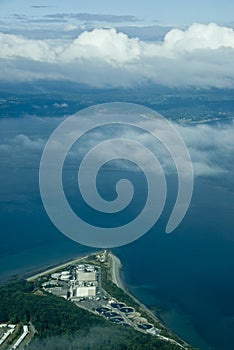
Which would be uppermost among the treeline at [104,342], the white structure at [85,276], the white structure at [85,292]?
the white structure at [85,276]

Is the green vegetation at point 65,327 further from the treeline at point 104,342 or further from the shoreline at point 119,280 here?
the shoreline at point 119,280

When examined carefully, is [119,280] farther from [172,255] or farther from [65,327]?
[65,327]

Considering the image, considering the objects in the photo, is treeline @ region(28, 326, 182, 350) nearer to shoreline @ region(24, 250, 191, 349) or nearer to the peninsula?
the peninsula

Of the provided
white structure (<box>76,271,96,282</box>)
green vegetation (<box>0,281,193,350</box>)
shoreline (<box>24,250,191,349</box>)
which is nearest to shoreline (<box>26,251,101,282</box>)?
shoreline (<box>24,250,191,349</box>)

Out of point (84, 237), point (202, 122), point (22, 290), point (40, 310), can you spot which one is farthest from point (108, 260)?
point (202, 122)

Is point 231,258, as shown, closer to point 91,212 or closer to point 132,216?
point 132,216

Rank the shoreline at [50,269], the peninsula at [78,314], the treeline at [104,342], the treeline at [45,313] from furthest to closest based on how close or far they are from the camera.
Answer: the shoreline at [50,269] < the treeline at [45,313] < the peninsula at [78,314] < the treeline at [104,342]

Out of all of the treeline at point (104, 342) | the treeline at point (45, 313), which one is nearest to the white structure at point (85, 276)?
the treeline at point (45, 313)

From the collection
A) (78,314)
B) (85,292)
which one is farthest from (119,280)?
(78,314)
